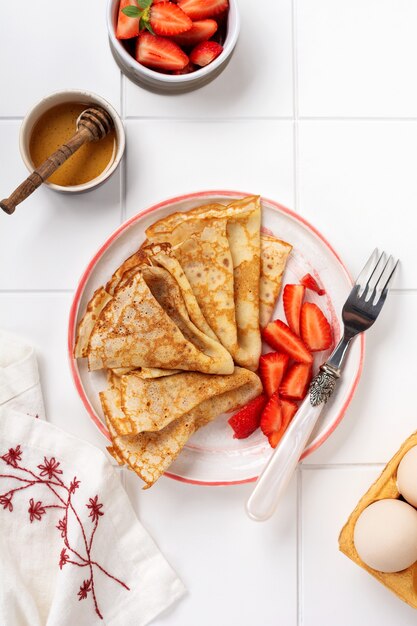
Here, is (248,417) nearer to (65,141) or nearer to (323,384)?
(323,384)

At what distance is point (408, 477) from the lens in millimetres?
1334

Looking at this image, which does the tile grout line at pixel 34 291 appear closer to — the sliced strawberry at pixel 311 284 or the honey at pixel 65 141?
the honey at pixel 65 141

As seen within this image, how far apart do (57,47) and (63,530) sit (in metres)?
1.04

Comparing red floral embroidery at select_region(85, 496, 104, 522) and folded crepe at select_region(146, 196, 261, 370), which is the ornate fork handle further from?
red floral embroidery at select_region(85, 496, 104, 522)

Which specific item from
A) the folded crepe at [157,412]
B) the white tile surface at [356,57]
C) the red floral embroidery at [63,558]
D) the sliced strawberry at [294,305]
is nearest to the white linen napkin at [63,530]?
the red floral embroidery at [63,558]

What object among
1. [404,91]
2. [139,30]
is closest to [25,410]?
[139,30]

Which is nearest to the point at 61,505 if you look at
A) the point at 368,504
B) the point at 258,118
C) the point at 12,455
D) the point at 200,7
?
the point at 12,455

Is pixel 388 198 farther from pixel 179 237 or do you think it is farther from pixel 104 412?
pixel 104 412

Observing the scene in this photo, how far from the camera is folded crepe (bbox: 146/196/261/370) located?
1.39 meters

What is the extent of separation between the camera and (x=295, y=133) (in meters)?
1.52

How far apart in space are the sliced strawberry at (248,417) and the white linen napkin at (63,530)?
0.28m

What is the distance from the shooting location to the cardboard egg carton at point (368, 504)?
4.51 feet

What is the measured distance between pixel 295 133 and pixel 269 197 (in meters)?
0.15

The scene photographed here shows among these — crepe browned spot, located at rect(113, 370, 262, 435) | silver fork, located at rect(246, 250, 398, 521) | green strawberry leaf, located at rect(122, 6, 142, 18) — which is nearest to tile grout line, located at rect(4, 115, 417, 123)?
green strawberry leaf, located at rect(122, 6, 142, 18)
